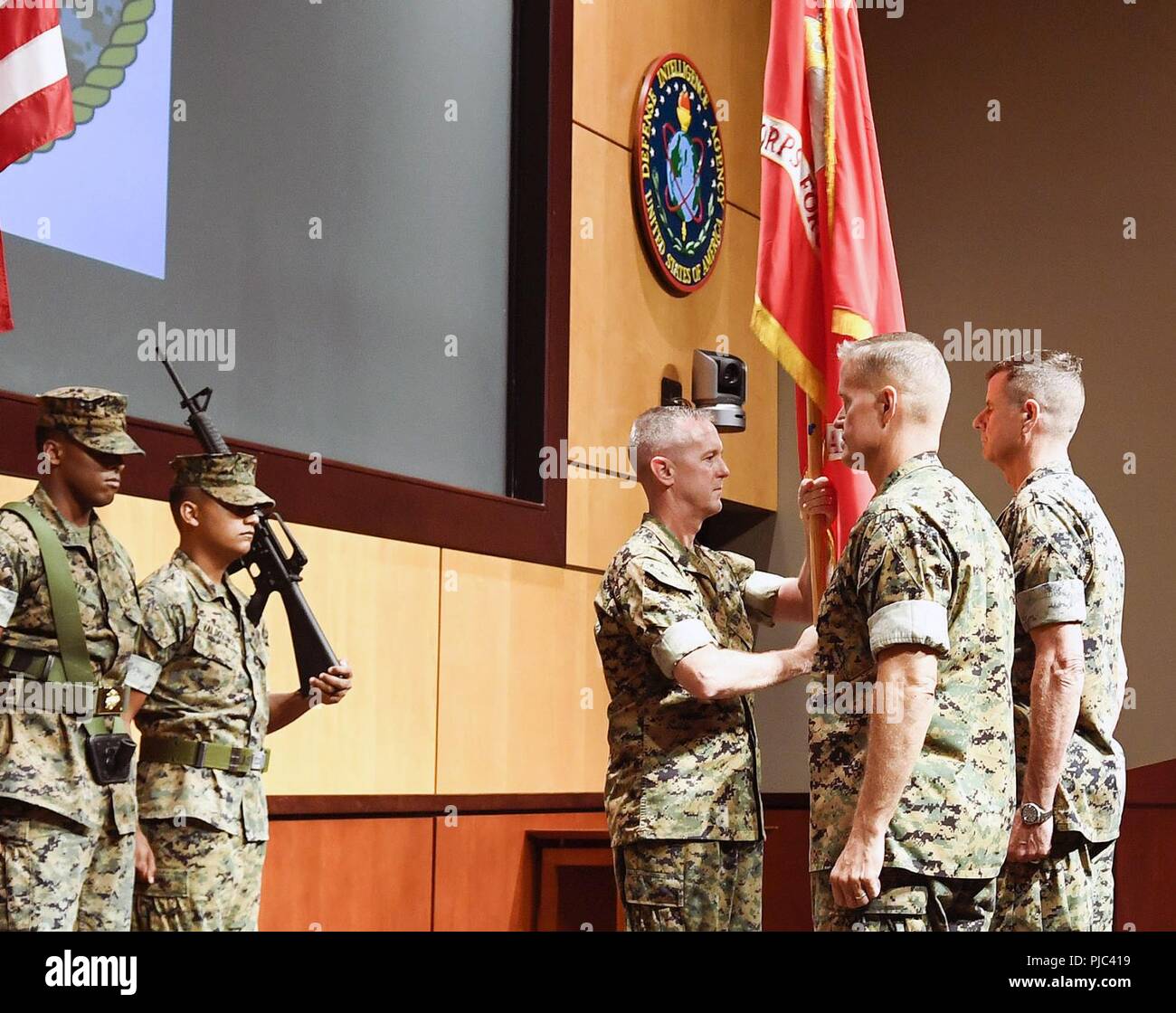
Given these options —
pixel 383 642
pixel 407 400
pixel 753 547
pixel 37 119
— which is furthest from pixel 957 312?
pixel 37 119

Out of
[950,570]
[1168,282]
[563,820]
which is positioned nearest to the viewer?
[950,570]

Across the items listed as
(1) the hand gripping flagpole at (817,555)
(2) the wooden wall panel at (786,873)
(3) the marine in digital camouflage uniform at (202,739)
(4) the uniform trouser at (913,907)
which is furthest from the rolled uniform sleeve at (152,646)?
(2) the wooden wall panel at (786,873)

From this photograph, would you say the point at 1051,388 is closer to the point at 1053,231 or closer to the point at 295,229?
the point at 295,229

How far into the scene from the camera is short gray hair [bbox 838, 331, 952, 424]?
2.43m

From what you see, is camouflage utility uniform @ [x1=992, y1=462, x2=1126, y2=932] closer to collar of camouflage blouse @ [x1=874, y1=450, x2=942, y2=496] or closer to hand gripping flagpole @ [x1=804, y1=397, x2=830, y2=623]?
hand gripping flagpole @ [x1=804, y1=397, x2=830, y2=623]

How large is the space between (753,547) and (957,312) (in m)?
1.33

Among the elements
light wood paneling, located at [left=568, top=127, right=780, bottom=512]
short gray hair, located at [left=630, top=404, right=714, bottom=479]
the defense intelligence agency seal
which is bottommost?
short gray hair, located at [left=630, top=404, right=714, bottom=479]

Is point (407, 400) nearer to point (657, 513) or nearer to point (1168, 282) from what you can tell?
point (657, 513)

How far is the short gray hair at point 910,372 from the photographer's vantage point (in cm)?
243

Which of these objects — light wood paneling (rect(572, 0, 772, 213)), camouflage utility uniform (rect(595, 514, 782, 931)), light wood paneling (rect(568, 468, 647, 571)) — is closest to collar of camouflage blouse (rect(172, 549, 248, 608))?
camouflage utility uniform (rect(595, 514, 782, 931))

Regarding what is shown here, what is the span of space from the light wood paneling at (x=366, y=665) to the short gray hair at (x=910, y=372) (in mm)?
2203

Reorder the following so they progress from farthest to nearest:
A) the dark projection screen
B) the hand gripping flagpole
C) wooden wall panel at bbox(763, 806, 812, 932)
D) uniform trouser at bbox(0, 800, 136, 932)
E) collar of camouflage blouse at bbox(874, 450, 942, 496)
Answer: wooden wall panel at bbox(763, 806, 812, 932), the dark projection screen, the hand gripping flagpole, uniform trouser at bbox(0, 800, 136, 932), collar of camouflage blouse at bbox(874, 450, 942, 496)

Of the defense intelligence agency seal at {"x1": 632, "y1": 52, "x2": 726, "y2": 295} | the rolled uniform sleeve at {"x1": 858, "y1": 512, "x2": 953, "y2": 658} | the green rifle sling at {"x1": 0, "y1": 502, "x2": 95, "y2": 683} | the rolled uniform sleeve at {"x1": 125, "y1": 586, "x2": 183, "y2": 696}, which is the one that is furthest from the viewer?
the defense intelligence agency seal at {"x1": 632, "y1": 52, "x2": 726, "y2": 295}

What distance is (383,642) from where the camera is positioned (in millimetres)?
4773
